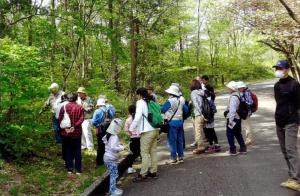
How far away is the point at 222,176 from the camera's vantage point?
8328 mm

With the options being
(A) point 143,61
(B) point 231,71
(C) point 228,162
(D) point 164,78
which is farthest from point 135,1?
(B) point 231,71

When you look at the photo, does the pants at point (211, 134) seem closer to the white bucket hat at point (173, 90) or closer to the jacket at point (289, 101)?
the white bucket hat at point (173, 90)

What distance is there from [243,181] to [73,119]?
12.0 ft

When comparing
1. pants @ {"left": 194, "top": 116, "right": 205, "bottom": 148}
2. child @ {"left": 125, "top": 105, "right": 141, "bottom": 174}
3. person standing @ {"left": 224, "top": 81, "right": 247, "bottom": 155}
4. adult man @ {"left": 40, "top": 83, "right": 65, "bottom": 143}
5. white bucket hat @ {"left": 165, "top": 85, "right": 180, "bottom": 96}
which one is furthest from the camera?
pants @ {"left": 194, "top": 116, "right": 205, "bottom": 148}

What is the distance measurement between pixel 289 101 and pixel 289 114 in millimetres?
227

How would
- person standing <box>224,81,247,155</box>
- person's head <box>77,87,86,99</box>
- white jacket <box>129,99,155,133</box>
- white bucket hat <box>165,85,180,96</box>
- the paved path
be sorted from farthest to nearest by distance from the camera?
1. person's head <box>77,87,86,99</box>
2. person standing <box>224,81,247,155</box>
3. white bucket hat <box>165,85,180,96</box>
4. white jacket <box>129,99,155,133</box>
5. the paved path

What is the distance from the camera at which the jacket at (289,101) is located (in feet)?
22.8

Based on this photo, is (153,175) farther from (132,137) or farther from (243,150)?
(243,150)

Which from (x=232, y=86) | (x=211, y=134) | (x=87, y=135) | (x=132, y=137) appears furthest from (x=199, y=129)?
(x=87, y=135)

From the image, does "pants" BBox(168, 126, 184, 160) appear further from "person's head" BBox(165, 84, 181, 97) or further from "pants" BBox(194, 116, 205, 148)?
"pants" BBox(194, 116, 205, 148)

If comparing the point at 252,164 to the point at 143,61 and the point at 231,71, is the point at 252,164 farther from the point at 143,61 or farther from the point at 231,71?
the point at 231,71

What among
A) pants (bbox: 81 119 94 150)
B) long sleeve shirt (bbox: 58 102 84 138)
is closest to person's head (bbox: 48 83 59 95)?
long sleeve shirt (bbox: 58 102 84 138)

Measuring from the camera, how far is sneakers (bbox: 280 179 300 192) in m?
7.04

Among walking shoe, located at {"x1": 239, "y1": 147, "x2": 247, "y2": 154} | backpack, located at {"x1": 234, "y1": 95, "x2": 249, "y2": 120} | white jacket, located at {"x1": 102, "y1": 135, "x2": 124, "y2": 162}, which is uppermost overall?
backpack, located at {"x1": 234, "y1": 95, "x2": 249, "y2": 120}
